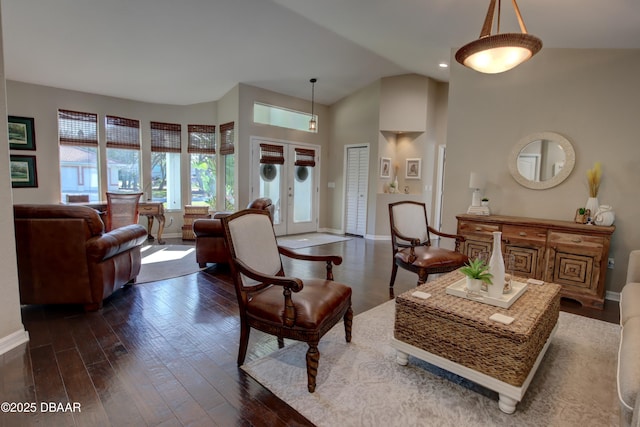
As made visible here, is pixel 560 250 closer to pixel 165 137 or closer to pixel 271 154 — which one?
pixel 271 154

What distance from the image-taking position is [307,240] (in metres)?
6.79

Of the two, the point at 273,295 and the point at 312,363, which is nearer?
the point at 312,363

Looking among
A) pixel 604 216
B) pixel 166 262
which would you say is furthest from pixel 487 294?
pixel 166 262

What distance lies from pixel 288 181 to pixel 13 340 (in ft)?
17.7

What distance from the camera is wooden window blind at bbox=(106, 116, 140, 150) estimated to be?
5.97m

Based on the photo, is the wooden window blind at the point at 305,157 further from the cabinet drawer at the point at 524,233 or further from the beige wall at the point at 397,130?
the cabinet drawer at the point at 524,233

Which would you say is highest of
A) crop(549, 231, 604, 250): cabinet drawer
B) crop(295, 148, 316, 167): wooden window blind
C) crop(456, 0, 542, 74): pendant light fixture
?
crop(456, 0, 542, 74): pendant light fixture

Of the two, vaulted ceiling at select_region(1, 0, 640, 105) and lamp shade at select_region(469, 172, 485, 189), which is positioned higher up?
vaulted ceiling at select_region(1, 0, 640, 105)

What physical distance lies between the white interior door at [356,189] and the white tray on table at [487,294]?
5021 millimetres

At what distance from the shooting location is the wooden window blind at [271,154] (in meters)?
6.64

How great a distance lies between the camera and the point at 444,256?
11.0 feet

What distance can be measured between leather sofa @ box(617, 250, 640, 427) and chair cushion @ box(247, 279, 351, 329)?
1.37 meters

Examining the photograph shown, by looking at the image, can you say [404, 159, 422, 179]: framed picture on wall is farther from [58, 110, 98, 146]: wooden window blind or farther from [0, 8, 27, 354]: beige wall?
[0, 8, 27, 354]: beige wall

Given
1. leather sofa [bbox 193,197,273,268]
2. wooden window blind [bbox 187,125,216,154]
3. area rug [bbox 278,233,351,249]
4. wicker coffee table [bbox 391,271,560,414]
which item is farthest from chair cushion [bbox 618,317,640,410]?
wooden window blind [bbox 187,125,216,154]
